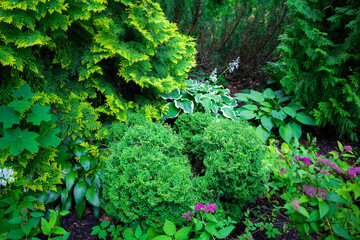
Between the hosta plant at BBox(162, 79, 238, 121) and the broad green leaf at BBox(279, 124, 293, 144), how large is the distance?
76 centimetres

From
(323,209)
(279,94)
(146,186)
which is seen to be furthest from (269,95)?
(146,186)

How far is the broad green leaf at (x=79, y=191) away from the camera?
214 cm

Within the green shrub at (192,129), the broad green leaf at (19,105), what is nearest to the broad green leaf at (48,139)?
the broad green leaf at (19,105)

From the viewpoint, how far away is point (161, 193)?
1.73m

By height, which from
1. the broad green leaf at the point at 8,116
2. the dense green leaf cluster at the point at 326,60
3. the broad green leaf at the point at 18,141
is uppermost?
the dense green leaf cluster at the point at 326,60

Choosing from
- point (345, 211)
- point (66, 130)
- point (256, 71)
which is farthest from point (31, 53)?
point (256, 71)

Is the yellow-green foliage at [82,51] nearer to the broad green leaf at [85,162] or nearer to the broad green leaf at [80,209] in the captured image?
the broad green leaf at [85,162]

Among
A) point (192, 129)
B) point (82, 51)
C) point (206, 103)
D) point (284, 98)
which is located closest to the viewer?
point (82, 51)

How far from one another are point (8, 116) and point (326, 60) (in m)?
4.02

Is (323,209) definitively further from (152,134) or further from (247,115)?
(247,115)

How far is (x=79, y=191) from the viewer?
2.15 m

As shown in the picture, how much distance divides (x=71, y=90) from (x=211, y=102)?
1.93 meters

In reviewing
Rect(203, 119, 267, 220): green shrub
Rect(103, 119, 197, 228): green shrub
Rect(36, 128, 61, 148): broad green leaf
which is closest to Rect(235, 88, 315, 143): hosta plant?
Rect(203, 119, 267, 220): green shrub

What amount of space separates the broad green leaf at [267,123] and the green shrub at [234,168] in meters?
1.19
